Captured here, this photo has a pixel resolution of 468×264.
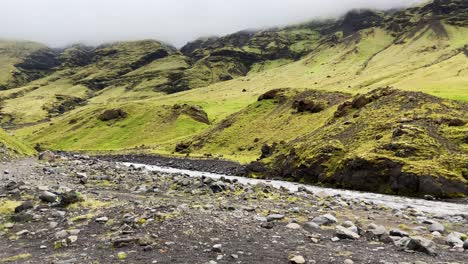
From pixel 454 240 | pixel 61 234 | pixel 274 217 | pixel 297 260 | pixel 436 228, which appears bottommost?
pixel 436 228

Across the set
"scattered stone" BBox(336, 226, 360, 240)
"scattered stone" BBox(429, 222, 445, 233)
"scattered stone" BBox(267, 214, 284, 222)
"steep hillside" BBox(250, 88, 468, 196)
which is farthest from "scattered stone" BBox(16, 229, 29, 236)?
"steep hillside" BBox(250, 88, 468, 196)

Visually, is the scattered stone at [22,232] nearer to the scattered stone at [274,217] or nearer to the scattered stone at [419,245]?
the scattered stone at [274,217]

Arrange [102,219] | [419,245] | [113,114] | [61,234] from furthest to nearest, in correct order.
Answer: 1. [113,114]
2. [102,219]
3. [61,234]
4. [419,245]

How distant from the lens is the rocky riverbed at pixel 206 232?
14.9 meters

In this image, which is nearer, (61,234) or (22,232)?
(61,234)

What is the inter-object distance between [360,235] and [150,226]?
29.0 ft

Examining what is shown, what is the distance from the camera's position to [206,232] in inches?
679

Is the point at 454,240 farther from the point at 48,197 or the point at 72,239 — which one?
the point at 48,197

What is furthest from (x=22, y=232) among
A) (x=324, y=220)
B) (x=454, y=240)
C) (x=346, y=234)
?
(x=454, y=240)

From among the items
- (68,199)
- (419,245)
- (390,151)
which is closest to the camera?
(419,245)

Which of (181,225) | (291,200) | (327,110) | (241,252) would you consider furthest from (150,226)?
(327,110)

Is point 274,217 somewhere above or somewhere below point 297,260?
below

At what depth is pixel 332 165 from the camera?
5603cm

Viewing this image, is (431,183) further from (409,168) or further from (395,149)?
(395,149)
